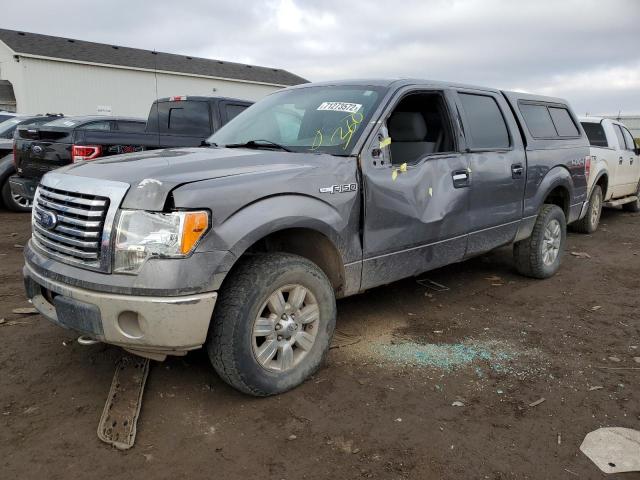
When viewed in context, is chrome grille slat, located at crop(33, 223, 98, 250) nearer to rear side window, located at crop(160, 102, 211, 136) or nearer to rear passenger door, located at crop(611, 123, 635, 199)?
rear side window, located at crop(160, 102, 211, 136)

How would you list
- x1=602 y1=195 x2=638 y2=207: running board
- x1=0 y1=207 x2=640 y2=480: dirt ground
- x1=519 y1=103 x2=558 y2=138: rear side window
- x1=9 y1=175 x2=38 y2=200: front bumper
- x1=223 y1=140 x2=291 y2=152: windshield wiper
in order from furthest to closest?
x1=602 y1=195 x2=638 y2=207: running board < x1=9 y1=175 x2=38 y2=200: front bumper < x1=519 y1=103 x2=558 y2=138: rear side window < x1=223 y1=140 x2=291 y2=152: windshield wiper < x1=0 y1=207 x2=640 y2=480: dirt ground

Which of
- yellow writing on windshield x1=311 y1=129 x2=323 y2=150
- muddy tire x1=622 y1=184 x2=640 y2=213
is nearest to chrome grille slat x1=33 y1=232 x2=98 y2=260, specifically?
yellow writing on windshield x1=311 y1=129 x2=323 y2=150

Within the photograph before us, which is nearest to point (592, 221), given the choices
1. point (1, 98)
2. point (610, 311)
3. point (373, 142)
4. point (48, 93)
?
point (610, 311)

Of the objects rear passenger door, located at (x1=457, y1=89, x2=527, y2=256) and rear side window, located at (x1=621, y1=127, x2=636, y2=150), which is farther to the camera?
rear side window, located at (x1=621, y1=127, x2=636, y2=150)

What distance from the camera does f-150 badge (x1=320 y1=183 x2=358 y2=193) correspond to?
10.3 ft

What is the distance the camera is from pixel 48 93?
23797mm

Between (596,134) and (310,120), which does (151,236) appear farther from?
(596,134)

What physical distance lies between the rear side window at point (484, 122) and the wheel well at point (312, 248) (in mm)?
1803

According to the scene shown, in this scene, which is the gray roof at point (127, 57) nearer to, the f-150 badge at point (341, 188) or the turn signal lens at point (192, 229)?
the f-150 badge at point (341, 188)

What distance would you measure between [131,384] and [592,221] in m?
7.95

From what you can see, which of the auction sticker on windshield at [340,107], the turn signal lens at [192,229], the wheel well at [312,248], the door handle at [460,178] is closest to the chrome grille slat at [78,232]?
the turn signal lens at [192,229]

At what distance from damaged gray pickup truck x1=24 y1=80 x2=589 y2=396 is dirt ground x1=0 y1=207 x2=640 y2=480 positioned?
341 mm

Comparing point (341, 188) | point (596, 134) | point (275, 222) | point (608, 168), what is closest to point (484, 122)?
point (341, 188)

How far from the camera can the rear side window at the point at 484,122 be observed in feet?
14.5
